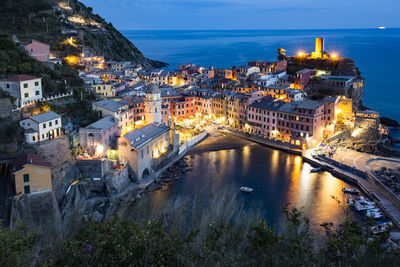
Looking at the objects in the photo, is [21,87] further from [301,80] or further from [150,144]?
[301,80]

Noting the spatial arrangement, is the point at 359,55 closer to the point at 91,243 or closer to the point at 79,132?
the point at 79,132

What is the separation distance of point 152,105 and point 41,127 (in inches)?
380

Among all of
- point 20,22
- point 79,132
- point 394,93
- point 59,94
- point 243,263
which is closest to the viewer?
point 243,263

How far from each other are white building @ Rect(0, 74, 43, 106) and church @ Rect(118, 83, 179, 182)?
6.52 m

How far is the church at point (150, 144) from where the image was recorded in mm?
22922

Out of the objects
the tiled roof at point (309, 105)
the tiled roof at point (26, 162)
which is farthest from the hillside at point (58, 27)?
the tiled roof at point (309, 105)

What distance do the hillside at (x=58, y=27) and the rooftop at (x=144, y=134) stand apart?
737 inches

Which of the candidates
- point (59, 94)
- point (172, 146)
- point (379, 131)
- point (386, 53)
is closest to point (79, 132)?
point (59, 94)

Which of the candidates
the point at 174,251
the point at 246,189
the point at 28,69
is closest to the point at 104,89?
the point at 28,69

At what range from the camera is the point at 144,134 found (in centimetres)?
2489

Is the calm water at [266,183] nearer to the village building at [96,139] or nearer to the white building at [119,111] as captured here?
the village building at [96,139]

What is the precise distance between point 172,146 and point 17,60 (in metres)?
12.7

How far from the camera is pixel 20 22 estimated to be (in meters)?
43.7

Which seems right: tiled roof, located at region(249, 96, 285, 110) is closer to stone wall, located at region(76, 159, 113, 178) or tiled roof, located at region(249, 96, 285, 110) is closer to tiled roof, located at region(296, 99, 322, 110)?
tiled roof, located at region(296, 99, 322, 110)
